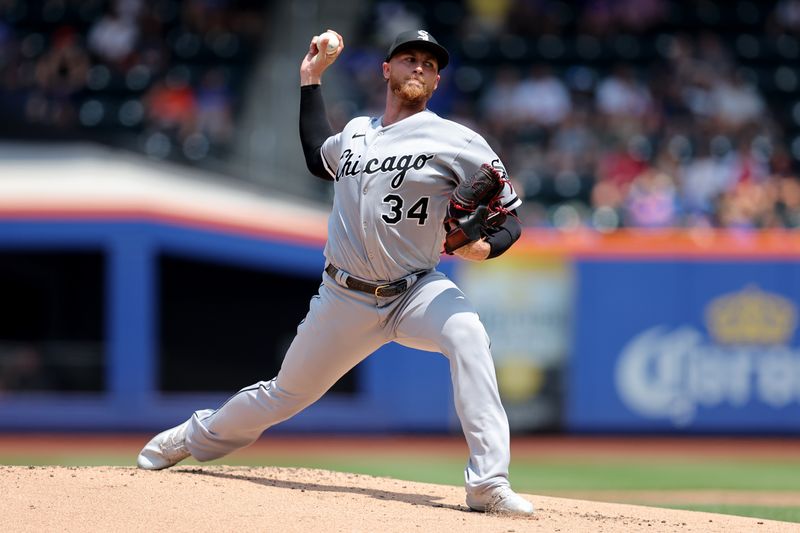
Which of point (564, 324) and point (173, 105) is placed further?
point (173, 105)

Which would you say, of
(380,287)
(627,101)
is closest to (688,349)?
(627,101)

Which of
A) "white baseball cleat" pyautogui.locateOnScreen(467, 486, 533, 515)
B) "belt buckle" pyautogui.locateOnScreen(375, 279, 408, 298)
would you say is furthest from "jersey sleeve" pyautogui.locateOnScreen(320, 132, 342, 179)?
"white baseball cleat" pyautogui.locateOnScreen(467, 486, 533, 515)

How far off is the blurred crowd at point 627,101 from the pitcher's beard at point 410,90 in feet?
22.3

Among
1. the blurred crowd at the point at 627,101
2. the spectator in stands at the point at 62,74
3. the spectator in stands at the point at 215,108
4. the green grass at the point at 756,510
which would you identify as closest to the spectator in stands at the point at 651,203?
the blurred crowd at the point at 627,101

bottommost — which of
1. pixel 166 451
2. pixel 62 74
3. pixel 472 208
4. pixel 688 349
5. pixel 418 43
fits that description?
pixel 166 451

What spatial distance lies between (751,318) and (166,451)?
24.1 feet

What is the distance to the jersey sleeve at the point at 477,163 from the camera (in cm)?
482

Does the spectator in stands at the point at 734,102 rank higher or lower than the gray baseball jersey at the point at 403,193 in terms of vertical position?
higher

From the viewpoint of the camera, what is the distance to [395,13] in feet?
46.2

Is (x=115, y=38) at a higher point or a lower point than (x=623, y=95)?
higher

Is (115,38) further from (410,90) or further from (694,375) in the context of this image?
(410,90)

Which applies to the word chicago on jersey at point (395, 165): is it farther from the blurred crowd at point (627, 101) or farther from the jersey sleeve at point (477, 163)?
the blurred crowd at point (627, 101)

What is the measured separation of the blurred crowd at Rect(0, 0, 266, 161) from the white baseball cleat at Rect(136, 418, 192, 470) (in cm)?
680

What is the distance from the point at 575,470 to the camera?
962 cm
